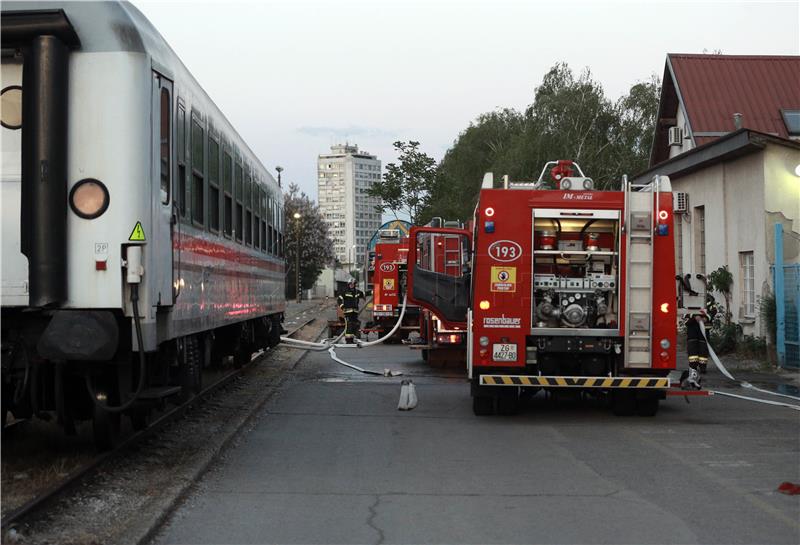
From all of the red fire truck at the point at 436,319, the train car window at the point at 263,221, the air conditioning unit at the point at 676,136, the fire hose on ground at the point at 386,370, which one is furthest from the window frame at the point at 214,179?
the air conditioning unit at the point at 676,136

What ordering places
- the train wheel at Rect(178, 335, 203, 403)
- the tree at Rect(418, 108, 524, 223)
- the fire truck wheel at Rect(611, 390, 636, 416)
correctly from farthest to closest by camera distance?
1. the tree at Rect(418, 108, 524, 223)
2. the fire truck wheel at Rect(611, 390, 636, 416)
3. the train wheel at Rect(178, 335, 203, 403)

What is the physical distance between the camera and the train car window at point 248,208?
14.0 metres

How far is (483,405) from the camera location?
1211 cm

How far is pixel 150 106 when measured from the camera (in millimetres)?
7512

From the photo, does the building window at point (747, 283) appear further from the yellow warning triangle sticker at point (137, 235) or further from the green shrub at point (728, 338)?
the yellow warning triangle sticker at point (137, 235)

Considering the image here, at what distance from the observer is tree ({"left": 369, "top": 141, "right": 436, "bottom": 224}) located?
5034 cm

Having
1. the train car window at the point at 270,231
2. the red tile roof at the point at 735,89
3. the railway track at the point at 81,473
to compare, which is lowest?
the railway track at the point at 81,473

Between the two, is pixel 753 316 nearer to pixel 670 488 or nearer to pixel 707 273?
pixel 707 273

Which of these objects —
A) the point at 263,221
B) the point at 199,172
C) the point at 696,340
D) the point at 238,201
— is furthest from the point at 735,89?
the point at 199,172

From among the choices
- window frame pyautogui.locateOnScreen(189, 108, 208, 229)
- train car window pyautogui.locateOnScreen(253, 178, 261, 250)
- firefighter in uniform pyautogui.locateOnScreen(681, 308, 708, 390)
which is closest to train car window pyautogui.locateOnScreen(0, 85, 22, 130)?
window frame pyautogui.locateOnScreen(189, 108, 208, 229)

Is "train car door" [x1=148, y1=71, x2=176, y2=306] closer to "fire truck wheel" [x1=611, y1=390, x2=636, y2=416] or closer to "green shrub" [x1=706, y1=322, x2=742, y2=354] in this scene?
"fire truck wheel" [x1=611, y1=390, x2=636, y2=416]

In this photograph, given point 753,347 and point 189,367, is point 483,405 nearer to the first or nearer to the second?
point 189,367

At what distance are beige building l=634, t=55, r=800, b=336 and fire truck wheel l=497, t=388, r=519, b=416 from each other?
897cm

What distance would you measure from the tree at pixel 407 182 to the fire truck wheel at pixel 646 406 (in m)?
38.5
